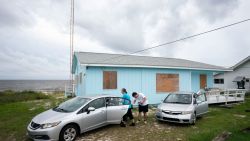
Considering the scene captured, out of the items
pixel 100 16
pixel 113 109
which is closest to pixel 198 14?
pixel 100 16

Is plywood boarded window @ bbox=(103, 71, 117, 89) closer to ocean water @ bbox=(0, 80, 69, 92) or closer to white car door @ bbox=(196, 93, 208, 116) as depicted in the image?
white car door @ bbox=(196, 93, 208, 116)

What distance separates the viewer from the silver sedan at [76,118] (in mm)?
6285

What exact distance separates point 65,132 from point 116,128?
8.32 feet

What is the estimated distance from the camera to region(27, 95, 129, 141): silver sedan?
6.29m

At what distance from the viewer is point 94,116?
7.52m

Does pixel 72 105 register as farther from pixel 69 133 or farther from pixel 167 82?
pixel 167 82

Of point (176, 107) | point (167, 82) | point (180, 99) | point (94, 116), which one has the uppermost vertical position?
point (167, 82)

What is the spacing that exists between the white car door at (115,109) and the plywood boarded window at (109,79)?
4.71 metres

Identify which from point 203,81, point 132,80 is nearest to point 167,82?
point 132,80

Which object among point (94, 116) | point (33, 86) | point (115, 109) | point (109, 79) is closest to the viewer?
point (94, 116)

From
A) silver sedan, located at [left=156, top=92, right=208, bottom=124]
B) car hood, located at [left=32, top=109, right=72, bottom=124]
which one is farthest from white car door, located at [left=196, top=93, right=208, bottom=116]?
car hood, located at [left=32, top=109, right=72, bottom=124]

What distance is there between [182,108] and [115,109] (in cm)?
306

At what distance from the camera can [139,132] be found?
25.7 feet

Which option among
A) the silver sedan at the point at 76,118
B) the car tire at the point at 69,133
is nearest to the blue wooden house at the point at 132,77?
the silver sedan at the point at 76,118
